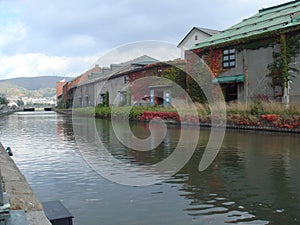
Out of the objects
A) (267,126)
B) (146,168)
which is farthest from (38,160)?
(267,126)

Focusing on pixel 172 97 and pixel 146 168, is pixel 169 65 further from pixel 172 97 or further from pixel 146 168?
pixel 146 168

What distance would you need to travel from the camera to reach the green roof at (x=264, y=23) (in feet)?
75.8

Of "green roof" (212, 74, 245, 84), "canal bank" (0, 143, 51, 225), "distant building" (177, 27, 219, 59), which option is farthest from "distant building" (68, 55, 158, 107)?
"canal bank" (0, 143, 51, 225)

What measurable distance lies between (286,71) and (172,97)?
41.3 ft

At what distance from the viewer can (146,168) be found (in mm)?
8672

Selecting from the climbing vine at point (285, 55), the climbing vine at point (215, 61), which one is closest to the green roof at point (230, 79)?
the climbing vine at point (215, 61)

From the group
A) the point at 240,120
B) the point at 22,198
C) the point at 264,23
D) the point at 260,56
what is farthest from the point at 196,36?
the point at 22,198

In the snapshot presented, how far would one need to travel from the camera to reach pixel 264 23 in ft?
83.7

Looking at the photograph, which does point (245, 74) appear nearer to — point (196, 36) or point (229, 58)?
point (229, 58)

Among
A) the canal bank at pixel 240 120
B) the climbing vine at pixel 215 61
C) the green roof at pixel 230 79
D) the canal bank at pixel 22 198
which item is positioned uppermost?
the climbing vine at pixel 215 61

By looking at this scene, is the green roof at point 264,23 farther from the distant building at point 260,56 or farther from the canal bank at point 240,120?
the canal bank at point 240,120

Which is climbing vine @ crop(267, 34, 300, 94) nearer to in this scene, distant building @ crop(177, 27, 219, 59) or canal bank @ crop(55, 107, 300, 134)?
canal bank @ crop(55, 107, 300, 134)

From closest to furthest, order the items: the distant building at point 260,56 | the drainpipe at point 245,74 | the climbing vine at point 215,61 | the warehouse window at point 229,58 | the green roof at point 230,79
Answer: the distant building at point 260,56 → the drainpipe at point 245,74 → the green roof at point 230,79 → the warehouse window at point 229,58 → the climbing vine at point 215,61

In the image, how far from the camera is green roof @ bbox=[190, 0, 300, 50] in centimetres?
2311
